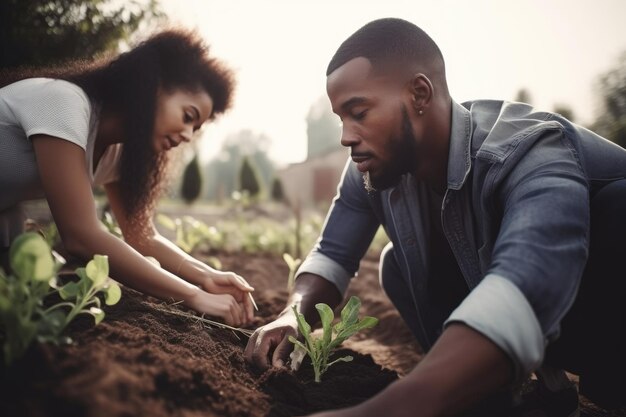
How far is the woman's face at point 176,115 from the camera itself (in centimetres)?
216

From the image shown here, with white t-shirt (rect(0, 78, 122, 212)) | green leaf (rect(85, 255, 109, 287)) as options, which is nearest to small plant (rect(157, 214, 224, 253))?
white t-shirt (rect(0, 78, 122, 212))

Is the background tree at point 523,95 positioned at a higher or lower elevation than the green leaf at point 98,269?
lower

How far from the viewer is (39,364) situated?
3.01ft

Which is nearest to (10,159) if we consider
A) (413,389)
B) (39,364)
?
(39,364)

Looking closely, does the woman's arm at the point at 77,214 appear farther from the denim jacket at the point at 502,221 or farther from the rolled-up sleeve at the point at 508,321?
the rolled-up sleeve at the point at 508,321

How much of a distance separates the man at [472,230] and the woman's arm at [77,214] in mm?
529

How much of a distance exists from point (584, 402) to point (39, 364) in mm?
2178

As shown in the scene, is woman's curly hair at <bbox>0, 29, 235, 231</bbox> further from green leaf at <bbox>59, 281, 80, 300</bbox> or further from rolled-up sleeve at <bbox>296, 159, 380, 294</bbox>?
green leaf at <bbox>59, 281, 80, 300</bbox>

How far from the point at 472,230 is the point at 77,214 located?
1.55 metres

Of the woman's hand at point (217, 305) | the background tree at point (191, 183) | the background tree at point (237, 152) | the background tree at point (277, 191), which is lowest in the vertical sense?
the background tree at point (237, 152)

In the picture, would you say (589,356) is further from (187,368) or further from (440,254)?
(187,368)

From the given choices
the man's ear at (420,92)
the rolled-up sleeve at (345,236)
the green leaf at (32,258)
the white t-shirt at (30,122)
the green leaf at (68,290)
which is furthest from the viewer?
the rolled-up sleeve at (345,236)

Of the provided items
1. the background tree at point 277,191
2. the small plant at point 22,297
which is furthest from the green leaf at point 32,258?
the background tree at point 277,191

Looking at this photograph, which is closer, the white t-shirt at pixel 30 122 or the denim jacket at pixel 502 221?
the denim jacket at pixel 502 221
